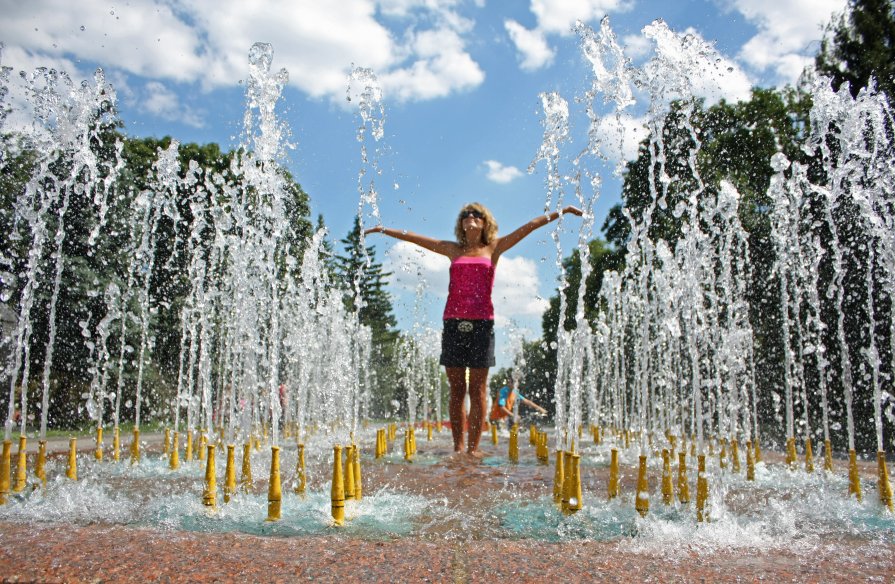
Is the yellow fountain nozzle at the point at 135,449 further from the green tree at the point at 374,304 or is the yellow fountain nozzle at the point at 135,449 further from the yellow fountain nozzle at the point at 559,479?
the green tree at the point at 374,304

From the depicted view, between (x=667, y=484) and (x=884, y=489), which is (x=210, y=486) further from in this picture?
(x=884, y=489)

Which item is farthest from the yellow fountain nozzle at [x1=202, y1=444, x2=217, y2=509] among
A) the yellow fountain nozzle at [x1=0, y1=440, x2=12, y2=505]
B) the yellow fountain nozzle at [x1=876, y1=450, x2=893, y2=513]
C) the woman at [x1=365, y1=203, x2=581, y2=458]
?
the yellow fountain nozzle at [x1=876, y1=450, x2=893, y2=513]

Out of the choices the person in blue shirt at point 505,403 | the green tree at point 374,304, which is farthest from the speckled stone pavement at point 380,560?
the green tree at point 374,304

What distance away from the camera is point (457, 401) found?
19.1ft

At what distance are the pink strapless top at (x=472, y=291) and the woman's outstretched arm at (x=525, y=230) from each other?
239 mm

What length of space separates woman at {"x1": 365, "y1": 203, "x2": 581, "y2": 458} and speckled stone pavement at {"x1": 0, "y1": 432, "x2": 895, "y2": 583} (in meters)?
2.81

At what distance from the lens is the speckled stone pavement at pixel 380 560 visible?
2145 mm

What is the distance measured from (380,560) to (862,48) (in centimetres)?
1613

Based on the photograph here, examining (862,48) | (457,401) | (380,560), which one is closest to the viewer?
(380,560)

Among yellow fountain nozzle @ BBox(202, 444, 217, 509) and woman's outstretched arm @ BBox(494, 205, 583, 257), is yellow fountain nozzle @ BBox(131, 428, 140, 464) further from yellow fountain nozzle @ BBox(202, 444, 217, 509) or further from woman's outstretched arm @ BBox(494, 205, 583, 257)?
woman's outstretched arm @ BBox(494, 205, 583, 257)

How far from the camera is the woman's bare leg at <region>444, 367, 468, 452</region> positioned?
224 inches

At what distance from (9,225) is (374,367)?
30.0 m

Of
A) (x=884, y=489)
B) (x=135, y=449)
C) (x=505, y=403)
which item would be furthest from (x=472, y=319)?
A: (x=505, y=403)

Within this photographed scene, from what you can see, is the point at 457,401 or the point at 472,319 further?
the point at 457,401
